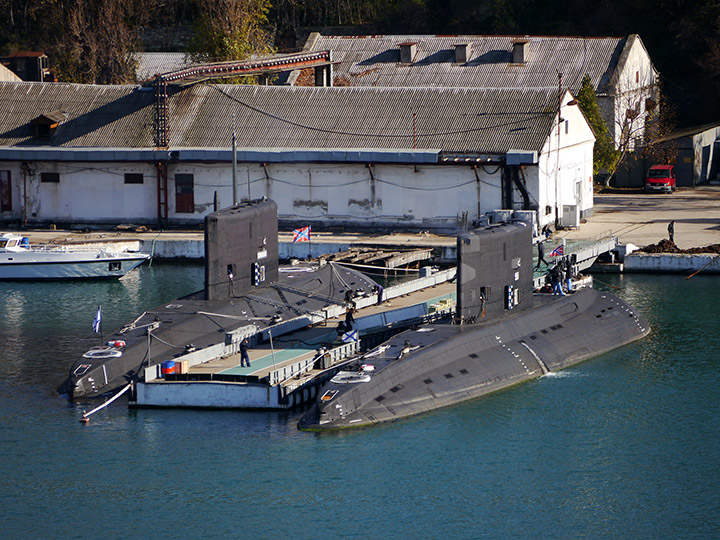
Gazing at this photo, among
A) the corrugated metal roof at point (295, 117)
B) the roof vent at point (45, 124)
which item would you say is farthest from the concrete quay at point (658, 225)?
the roof vent at point (45, 124)

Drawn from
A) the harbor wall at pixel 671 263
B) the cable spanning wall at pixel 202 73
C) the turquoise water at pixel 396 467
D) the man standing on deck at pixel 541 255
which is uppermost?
the cable spanning wall at pixel 202 73

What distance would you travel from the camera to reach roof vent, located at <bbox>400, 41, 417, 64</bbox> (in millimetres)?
78044

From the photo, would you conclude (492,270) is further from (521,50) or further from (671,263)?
(521,50)

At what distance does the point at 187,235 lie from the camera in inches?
2349

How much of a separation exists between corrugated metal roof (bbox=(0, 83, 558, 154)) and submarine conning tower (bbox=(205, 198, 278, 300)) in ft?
62.6

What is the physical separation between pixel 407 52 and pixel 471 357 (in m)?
46.9

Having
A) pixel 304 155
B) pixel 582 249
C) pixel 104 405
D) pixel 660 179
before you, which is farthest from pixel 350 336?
pixel 660 179

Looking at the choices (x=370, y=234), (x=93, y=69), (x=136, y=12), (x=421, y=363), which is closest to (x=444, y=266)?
(x=370, y=234)

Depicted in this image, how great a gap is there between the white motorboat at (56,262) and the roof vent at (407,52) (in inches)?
1199

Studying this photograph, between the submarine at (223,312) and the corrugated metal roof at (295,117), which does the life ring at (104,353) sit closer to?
the submarine at (223,312)

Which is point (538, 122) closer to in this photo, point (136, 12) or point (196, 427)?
point (196, 427)

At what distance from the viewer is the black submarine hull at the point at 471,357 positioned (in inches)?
1209

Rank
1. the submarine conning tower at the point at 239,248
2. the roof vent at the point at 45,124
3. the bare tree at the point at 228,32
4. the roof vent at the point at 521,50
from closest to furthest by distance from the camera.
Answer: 1. the submarine conning tower at the point at 239,248
2. the roof vent at the point at 45,124
3. the roof vent at the point at 521,50
4. the bare tree at the point at 228,32

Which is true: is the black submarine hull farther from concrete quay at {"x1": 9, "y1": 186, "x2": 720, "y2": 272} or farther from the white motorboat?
the white motorboat
